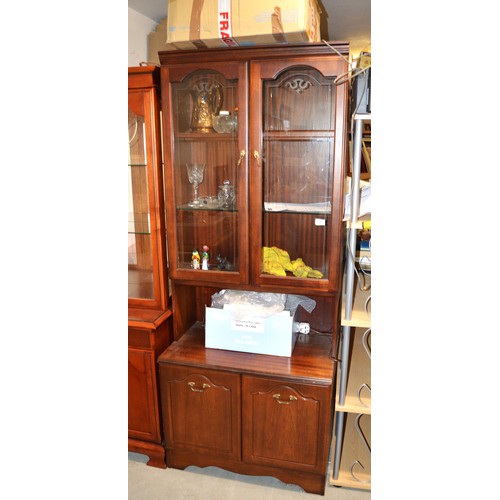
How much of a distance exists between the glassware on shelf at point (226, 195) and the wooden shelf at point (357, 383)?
2.87 ft

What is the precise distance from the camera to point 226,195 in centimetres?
178

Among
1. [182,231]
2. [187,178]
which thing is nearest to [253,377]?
[182,231]

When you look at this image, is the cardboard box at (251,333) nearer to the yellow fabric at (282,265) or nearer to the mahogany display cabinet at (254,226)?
the mahogany display cabinet at (254,226)

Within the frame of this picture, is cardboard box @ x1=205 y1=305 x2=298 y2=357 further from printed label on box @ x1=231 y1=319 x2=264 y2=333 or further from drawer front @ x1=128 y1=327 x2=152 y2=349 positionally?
drawer front @ x1=128 y1=327 x2=152 y2=349

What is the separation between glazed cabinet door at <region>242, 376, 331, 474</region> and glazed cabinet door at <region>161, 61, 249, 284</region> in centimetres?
47

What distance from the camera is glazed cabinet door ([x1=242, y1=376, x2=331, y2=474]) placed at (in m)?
1.63

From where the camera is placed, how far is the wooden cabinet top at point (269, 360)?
1653 millimetres

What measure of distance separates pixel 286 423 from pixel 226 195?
0.98 m

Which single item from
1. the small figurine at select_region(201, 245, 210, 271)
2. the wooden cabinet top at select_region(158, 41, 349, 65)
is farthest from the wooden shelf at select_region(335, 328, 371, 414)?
the wooden cabinet top at select_region(158, 41, 349, 65)

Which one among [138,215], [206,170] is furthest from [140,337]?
[206,170]
